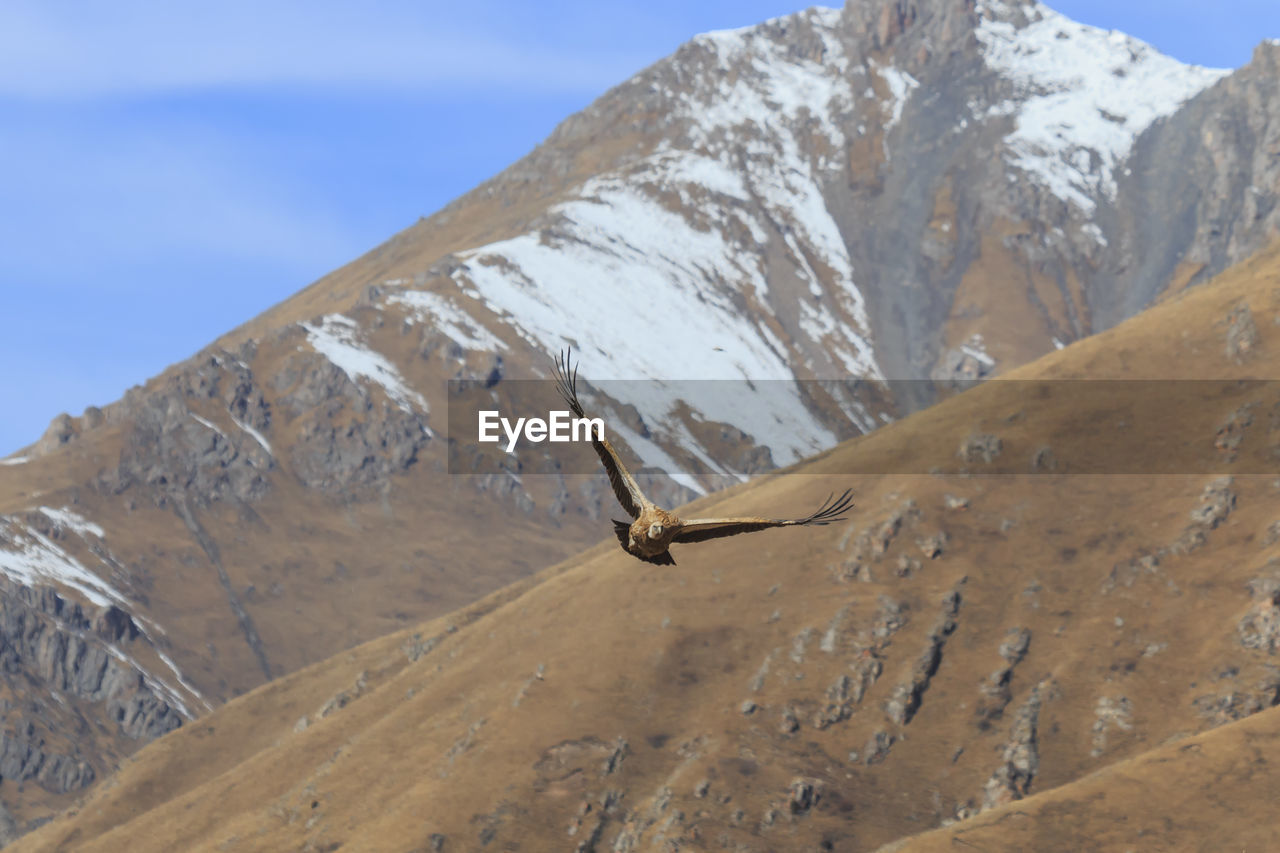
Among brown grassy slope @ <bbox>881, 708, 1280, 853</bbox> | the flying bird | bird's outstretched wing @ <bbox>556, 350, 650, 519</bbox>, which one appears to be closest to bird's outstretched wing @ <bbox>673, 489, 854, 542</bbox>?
the flying bird

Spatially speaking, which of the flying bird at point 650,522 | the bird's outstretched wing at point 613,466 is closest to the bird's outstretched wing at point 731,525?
the flying bird at point 650,522

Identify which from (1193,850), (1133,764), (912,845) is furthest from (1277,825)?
(912,845)

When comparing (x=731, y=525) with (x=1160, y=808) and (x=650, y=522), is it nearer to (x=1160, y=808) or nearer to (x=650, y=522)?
(x=650, y=522)

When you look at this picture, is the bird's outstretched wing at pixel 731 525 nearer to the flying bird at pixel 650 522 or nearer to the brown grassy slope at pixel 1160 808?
the flying bird at pixel 650 522

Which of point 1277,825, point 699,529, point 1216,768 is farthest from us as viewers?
point 1216,768

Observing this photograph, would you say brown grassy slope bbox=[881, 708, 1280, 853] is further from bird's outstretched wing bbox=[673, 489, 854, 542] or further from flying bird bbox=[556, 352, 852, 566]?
bird's outstretched wing bbox=[673, 489, 854, 542]

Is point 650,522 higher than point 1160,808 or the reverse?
higher

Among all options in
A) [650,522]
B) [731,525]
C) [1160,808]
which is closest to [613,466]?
[650,522]

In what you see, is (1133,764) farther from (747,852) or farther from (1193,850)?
(747,852)
